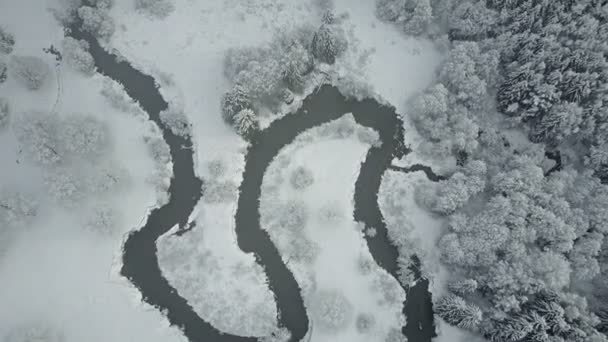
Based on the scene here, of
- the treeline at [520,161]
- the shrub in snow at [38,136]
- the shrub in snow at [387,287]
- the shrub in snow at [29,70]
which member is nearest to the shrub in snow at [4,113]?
the shrub in snow at [38,136]

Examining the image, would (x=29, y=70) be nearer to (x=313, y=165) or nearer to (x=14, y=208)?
(x=14, y=208)

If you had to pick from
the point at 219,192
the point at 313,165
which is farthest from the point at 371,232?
the point at 219,192

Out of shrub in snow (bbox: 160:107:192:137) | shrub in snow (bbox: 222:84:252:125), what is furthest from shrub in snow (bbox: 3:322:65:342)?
shrub in snow (bbox: 222:84:252:125)

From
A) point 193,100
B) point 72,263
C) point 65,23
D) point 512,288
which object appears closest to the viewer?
point 512,288

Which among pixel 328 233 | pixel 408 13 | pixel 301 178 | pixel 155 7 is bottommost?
pixel 328 233

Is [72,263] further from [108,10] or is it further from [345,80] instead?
[345,80]

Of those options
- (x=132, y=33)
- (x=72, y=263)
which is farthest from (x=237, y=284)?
(x=132, y=33)

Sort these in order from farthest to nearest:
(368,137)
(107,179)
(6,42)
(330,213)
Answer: (6,42), (368,137), (330,213), (107,179)

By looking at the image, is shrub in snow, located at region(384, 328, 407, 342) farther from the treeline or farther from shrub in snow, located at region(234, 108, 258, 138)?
shrub in snow, located at region(234, 108, 258, 138)
